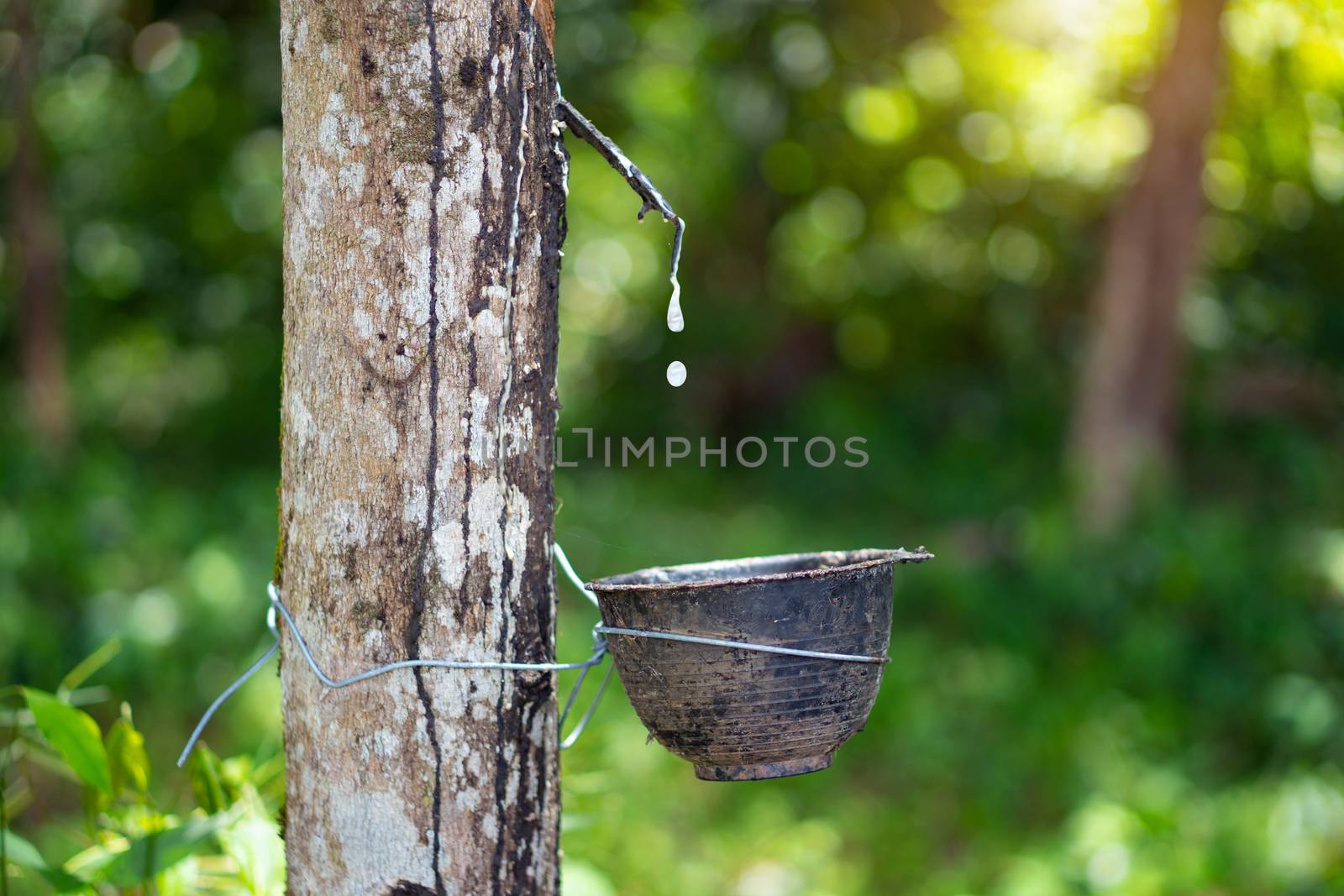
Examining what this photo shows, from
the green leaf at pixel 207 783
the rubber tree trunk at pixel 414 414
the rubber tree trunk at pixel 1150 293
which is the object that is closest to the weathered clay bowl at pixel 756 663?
the rubber tree trunk at pixel 414 414

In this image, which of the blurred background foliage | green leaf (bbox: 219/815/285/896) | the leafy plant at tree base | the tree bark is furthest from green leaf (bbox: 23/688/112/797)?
the tree bark

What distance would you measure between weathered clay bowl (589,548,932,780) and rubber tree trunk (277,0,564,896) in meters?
0.15

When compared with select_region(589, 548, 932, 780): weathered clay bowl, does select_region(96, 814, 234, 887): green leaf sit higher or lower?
lower

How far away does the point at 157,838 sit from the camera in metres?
1.66

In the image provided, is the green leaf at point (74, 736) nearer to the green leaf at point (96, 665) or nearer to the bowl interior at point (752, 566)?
the green leaf at point (96, 665)

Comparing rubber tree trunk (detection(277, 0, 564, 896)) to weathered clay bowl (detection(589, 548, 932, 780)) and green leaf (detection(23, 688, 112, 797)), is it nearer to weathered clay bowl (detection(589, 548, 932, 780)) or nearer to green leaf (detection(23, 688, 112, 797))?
weathered clay bowl (detection(589, 548, 932, 780))

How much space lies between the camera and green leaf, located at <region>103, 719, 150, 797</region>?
1782 millimetres

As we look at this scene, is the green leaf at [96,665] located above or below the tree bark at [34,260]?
below

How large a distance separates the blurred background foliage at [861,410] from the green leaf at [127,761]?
27 cm

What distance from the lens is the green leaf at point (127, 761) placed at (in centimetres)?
178

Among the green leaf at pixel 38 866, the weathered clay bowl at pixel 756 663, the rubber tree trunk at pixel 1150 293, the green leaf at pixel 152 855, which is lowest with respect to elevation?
the green leaf at pixel 38 866

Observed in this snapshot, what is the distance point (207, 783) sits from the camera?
1.81m

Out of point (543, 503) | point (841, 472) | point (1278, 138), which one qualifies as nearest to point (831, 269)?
point (841, 472)

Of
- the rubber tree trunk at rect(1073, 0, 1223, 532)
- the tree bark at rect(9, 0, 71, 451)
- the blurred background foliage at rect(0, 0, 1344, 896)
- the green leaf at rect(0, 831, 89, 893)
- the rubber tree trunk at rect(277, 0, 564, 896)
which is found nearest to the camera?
the rubber tree trunk at rect(277, 0, 564, 896)
